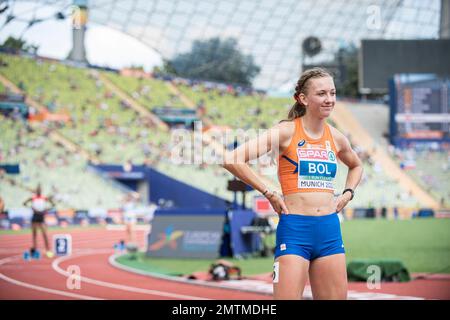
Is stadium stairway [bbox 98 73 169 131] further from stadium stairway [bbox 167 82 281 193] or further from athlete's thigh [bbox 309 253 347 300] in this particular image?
athlete's thigh [bbox 309 253 347 300]

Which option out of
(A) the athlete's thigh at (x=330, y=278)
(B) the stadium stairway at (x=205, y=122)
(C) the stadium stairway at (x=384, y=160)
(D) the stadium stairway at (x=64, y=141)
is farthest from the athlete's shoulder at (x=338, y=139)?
(C) the stadium stairway at (x=384, y=160)

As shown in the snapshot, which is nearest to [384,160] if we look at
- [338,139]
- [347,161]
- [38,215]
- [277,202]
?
[38,215]

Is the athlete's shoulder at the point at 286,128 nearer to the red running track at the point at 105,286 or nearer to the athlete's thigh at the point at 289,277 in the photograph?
the athlete's thigh at the point at 289,277

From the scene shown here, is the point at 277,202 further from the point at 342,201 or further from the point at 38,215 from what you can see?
the point at 38,215

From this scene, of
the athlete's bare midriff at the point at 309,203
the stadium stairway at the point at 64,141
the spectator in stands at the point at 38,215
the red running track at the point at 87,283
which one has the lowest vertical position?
the red running track at the point at 87,283

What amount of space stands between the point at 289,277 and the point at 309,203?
0.41 meters

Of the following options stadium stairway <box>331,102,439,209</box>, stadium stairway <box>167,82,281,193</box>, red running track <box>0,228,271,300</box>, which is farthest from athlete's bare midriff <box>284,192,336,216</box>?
stadium stairway <box>331,102,439,209</box>

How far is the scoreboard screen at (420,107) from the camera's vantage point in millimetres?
37219

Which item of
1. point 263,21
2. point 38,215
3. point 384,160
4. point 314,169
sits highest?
point 263,21

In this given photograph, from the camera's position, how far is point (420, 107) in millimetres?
37625

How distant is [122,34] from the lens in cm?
5056

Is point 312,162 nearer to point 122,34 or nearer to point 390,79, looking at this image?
point 390,79

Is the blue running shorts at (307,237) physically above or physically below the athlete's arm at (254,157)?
below
